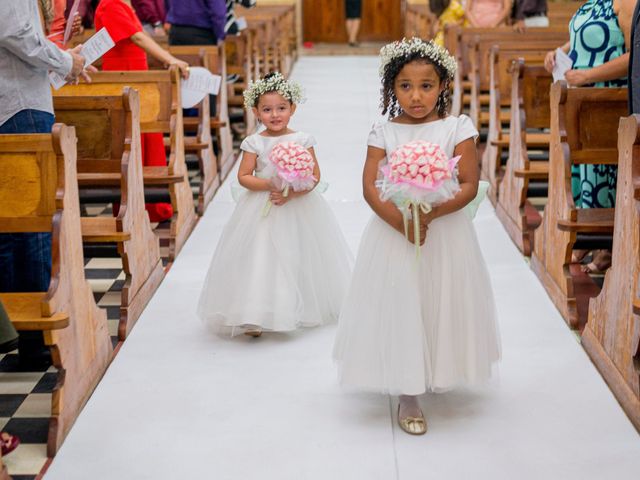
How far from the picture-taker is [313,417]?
3805mm

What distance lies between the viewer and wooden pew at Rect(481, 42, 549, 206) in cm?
688

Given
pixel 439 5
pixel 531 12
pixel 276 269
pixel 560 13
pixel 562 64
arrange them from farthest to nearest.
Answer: pixel 560 13 < pixel 439 5 < pixel 531 12 < pixel 562 64 < pixel 276 269

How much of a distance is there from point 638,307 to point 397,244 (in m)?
0.87

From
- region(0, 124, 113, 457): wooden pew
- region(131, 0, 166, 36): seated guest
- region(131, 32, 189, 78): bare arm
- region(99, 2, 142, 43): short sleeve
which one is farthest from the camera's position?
region(131, 0, 166, 36): seated guest

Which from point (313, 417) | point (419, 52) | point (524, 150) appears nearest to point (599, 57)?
point (524, 150)

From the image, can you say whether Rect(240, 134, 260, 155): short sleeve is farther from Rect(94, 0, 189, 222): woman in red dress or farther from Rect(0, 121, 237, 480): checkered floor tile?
Rect(94, 0, 189, 222): woman in red dress

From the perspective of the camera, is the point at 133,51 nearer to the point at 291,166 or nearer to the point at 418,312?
the point at 291,166

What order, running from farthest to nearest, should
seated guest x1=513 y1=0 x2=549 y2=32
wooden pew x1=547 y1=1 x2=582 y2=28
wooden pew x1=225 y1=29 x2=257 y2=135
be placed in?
wooden pew x1=547 y1=1 x2=582 y2=28 → seated guest x1=513 y1=0 x2=549 y2=32 → wooden pew x1=225 y1=29 x2=257 y2=135

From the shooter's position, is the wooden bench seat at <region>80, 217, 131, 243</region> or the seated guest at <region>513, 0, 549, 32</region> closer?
the wooden bench seat at <region>80, 217, 131, 243</region>

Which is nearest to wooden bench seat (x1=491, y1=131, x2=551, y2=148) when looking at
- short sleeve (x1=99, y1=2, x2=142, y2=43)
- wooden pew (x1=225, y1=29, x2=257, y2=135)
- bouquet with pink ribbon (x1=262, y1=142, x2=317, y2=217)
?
bouquet with pink ribbon (x1=262, y1=142, x2=317, y2=217)

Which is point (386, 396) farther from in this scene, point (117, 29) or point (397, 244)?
point (117, 29)

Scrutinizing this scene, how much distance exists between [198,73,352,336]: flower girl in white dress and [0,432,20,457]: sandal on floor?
1.24 metres

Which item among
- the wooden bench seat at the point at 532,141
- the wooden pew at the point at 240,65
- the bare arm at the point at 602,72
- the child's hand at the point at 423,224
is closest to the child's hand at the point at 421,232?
the child's hand at the point at 423,224

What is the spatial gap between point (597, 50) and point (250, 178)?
6.71ft
